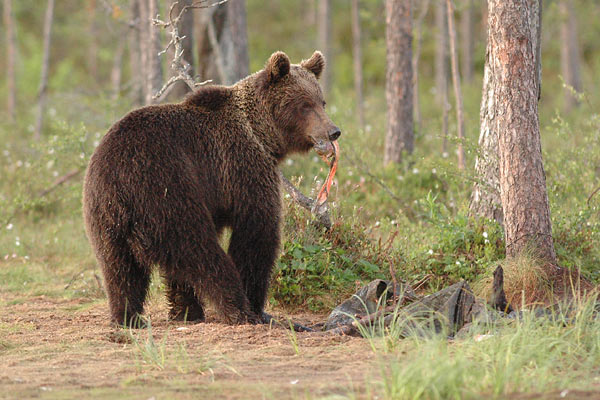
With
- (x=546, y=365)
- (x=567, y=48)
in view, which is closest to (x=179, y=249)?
(x=546, y=365)

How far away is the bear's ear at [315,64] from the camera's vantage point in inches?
262

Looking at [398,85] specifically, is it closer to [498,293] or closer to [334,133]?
[334,133]

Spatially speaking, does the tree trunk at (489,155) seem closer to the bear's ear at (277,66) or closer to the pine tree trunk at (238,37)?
the bear's ear at (277,66)

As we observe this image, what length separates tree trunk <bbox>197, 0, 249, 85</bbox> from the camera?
1116 cm

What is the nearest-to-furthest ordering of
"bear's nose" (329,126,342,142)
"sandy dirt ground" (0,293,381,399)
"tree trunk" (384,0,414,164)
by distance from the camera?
"sandy dirt ground" (0,293,381,399), "bear's nose" (329,126,342,142), "tree trunk" (384,0,414,164)

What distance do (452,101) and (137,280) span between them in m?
18.2

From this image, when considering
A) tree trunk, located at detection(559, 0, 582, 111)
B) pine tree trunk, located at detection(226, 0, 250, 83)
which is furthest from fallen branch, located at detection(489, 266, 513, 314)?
tree trunk, located at detection(559, 0, 582, 111)

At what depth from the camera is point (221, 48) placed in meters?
11.3

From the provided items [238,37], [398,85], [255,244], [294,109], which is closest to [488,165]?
[294,109]

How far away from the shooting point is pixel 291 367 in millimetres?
4375

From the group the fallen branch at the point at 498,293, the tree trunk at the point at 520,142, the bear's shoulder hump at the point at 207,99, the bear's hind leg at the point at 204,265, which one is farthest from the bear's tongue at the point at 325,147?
the fallen branch at the point at 498,293

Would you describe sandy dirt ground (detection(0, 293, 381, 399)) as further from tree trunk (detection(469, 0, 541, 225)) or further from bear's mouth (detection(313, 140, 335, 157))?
tree trunk (detection(469, 0, 541, 225))

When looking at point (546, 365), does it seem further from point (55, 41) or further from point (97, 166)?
point (55, 41)

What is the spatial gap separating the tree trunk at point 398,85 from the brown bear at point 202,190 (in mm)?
5765
